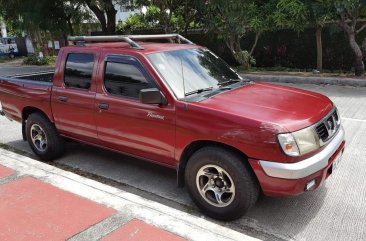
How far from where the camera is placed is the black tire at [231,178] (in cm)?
356

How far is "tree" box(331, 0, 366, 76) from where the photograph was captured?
1096cm

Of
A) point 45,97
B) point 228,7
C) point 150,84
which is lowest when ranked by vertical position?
point 45,97

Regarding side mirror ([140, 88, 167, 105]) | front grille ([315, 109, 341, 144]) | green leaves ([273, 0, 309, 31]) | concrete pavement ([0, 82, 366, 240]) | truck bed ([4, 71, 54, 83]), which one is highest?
green leaves ([273, 0, 309, 31])

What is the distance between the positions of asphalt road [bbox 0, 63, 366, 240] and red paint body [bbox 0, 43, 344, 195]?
1.39 ft

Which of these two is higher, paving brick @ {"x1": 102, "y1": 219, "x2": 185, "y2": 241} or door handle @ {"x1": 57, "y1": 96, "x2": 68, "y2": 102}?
door handle @ {"x1": 57, "y1": 96, "x2": 68, "y2": 102}

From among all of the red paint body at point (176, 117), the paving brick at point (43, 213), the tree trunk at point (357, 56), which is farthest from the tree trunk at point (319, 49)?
the paving brick at point (43, 213)

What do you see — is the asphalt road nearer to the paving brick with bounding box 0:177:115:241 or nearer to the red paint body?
the red paint body

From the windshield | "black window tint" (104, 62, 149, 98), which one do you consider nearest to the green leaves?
the windshield

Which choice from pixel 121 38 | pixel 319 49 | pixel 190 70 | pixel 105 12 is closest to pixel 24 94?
pixel 121 38

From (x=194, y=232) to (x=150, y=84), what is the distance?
5.53 ft

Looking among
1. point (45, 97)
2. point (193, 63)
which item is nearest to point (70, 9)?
point (45, 97)

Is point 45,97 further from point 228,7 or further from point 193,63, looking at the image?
point 228,7

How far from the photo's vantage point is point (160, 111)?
4.06m

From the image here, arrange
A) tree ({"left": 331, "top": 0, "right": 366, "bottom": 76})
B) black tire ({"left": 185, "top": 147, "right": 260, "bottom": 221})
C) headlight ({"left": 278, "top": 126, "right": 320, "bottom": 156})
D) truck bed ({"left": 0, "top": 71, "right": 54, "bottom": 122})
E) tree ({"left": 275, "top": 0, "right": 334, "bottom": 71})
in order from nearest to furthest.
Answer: headlight ({"left": 278, "top": 126, "right": 320, "bottom": 156}) < black tire ({"left": 185, "top": 147, "right": 260, "bottom": 221}) < truck bed ({"left": 0, "top": 71, "right": 54, "bottom": 122}) < tree ({"left": 331, "top": 0, "right": 366, "bottom": 76}) < tree ({"left": 275, "top": 0, "right": 334, "bottom": 71})
